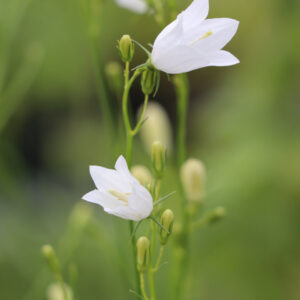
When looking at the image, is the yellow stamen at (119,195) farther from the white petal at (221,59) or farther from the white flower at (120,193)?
the white petal at (221,59)

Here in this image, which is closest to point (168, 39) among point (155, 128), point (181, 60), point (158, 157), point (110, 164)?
point (181, 60)

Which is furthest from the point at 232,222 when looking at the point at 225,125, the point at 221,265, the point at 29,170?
the point at 29,170

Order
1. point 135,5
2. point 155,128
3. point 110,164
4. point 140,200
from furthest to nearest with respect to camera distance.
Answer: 1. point 110,164
2. point 155,128
3. point 135,5
4. point 140,200

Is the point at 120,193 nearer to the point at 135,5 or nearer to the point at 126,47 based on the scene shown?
Result: the point at 126,47

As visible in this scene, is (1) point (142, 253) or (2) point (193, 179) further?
(2) point (193, 179)

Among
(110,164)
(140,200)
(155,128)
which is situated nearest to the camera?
(140,200)
